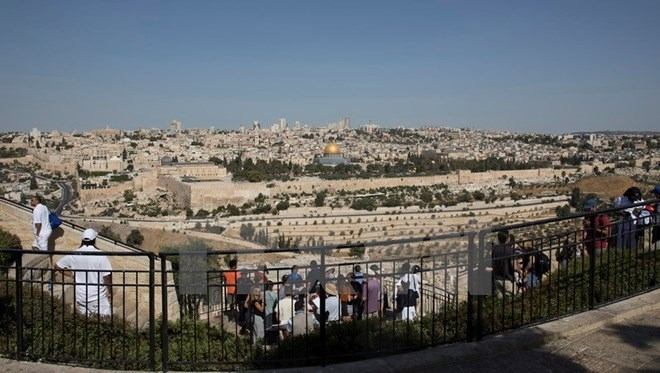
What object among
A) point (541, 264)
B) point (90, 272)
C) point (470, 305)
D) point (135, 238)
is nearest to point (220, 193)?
point (135, 238)

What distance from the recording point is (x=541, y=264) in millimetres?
4824

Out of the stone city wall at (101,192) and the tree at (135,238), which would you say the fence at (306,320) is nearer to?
the tree at (135,238)

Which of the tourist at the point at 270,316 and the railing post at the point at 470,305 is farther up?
the railing post at the point at 470,305

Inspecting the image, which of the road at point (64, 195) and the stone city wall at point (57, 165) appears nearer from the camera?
the road at point (64, 195)

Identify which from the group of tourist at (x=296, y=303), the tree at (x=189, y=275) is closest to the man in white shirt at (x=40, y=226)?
the tree at (x=189, y=275)

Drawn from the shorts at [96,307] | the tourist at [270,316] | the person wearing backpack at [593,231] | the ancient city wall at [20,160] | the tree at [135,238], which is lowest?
the tree at [135,238]

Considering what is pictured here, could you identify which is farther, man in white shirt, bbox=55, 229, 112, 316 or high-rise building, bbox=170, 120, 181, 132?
high-rise building, bbox=170, 120, 181, 132

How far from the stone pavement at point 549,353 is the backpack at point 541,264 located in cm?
58

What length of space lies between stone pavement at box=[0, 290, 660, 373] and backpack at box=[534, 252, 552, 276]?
577 millimetres

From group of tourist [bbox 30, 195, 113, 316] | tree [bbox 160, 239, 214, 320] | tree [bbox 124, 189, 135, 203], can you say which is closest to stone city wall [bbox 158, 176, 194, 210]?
tree [bbox 124, 189, 135, 203]

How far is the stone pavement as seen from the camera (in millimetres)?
3223

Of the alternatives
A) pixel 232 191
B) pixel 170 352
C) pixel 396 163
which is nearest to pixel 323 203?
pixel 232 191

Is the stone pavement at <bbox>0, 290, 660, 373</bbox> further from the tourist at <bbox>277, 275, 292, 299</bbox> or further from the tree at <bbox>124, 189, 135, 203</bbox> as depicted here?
the tree at <bbox>124, 189, 135, 203</bbox>

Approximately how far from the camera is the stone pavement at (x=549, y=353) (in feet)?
10.6
